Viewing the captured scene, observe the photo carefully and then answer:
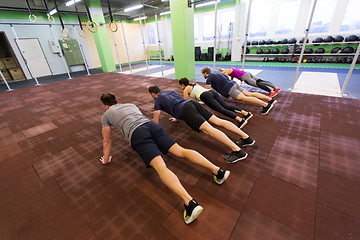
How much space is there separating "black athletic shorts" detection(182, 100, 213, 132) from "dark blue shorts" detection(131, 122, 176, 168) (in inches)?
19.0

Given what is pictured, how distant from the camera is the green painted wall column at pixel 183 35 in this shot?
582cm

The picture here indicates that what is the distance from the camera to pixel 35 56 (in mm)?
9469

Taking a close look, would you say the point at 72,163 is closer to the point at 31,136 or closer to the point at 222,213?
Result: the point at 31,136

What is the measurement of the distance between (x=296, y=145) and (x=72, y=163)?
10.6 feet

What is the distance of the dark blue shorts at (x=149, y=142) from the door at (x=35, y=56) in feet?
35.9

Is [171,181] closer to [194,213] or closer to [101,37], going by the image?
[194,213]

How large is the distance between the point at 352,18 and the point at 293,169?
31.7 ft

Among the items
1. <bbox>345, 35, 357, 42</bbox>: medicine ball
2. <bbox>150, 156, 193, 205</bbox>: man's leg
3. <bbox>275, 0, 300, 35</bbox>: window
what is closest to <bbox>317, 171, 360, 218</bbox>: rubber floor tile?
<bbox>150, 156, 193, 205</bbox>: man's leg

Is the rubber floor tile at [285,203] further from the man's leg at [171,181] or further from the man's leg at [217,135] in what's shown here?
the man's leg at [171,181]

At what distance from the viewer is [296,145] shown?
2338mm

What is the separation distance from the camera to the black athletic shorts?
2066 mm

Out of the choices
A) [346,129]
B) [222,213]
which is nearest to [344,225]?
[222,213]

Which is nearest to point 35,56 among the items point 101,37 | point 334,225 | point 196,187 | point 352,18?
point 101,37

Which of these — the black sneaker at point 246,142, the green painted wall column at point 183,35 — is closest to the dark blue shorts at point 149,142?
the black sneaker at point 246,142
